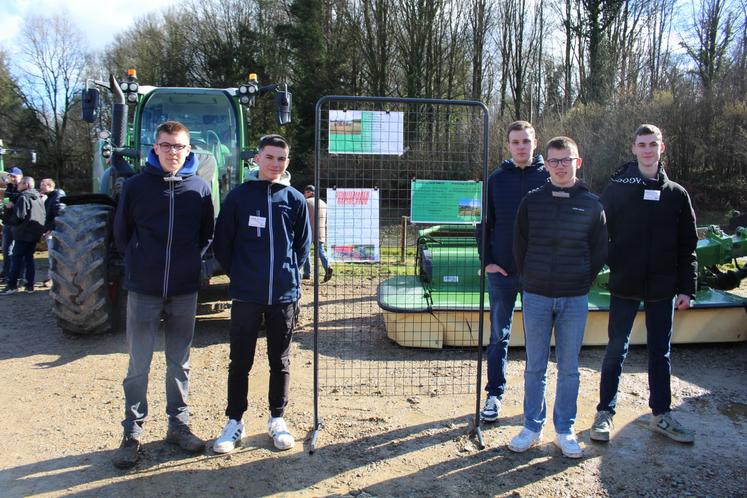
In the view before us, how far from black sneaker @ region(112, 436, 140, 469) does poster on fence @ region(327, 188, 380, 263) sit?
5.25 ft

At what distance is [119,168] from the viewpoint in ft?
20.0

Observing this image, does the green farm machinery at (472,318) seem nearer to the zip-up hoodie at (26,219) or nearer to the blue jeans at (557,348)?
the blue jeans at (557,348)

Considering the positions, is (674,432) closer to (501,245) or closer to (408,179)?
(501,245)

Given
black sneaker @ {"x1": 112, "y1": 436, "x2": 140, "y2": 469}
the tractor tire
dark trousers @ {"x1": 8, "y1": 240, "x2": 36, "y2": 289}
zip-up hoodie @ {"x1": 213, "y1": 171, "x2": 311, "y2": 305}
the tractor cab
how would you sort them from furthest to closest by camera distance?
dark trousers @ {"x1": 8, "y1": 240, "x2": 36, "y2": 289}
the tractor cab
the tractor tire
zip-up hoodie @ {"x1": 213, "y1": 171, "x2": 311, "y2": 305}
black sneaker @ {"x1": 112, "y1": 436, "x2": 140, "y2": 469}

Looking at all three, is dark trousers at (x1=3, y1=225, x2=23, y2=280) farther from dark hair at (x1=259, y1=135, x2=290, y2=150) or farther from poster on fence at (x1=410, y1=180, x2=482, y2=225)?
poster on fence at (x1=410, y1=180, x2=482, y2=225)

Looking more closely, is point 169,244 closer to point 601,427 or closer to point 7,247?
point 601,427

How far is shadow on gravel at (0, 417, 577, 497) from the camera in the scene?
2.96m

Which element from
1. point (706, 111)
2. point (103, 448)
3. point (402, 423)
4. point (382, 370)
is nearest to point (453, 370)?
point (382, 370)

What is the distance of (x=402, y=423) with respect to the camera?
381 centimetres

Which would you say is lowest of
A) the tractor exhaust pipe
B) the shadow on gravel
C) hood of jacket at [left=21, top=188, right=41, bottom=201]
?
the shadow on gravel

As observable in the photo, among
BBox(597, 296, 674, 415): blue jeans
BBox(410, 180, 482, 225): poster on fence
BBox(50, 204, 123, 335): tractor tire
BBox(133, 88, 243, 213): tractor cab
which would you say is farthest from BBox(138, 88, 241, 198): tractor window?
BBox(597, 296, 674, 415): blue jeans

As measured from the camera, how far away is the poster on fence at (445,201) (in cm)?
364

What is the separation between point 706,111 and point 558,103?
672 centimetres

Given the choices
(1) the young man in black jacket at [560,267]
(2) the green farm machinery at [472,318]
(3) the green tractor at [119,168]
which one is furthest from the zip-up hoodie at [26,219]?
(1) the young man in black jacket at [560,267]
